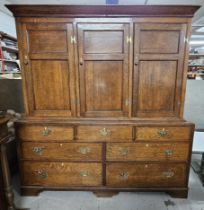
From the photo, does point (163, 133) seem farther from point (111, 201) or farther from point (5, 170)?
point (5, 170)

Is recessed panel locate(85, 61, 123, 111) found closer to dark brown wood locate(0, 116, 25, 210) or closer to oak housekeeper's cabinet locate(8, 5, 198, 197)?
oak housekeeper's cabinet locate(8, 5, 198, 197)

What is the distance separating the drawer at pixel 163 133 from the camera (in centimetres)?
146

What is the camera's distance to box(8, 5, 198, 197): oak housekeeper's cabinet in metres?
1.32

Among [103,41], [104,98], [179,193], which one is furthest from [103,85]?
[179,193]

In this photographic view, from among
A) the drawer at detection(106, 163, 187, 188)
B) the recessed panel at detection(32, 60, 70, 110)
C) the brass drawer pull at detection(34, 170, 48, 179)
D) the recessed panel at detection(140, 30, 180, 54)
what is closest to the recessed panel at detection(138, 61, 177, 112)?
the recessed panel at detection(140, 30, 180, 54)

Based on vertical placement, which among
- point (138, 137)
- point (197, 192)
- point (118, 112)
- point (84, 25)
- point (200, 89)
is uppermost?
point (84, 25)

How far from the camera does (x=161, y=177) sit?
1.57 meters

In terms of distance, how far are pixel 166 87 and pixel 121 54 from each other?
1.66ft

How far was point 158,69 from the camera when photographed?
1398mm

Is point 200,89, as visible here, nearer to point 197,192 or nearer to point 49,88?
point 197,192

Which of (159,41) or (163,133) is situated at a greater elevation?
(159,41)

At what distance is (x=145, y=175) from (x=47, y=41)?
1.55 m

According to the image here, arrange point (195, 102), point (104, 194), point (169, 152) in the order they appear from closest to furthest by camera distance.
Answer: point (169, 152) < point (104, 194) < point (195, 102)

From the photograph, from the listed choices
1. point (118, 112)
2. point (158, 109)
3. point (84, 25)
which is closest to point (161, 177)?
point (158, 109)
